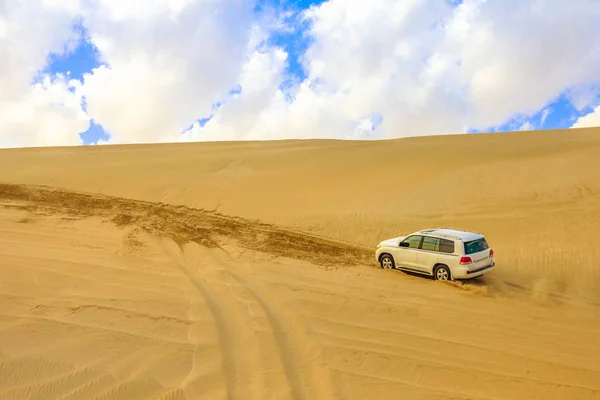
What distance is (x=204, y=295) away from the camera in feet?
35.8

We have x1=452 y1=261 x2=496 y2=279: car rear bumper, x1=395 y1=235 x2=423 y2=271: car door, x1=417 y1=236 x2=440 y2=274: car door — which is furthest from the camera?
x1=395 y1=235 x2=423 y2=271: car door

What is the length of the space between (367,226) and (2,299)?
495 inches

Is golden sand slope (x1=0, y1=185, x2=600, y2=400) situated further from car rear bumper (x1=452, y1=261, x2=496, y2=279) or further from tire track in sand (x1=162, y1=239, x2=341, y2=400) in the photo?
car rear bumper (x1=452, y1=261, x2=496, y2=279)

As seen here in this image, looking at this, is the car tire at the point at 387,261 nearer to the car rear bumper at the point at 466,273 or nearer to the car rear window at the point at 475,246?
the car rear bumper at the point at 466,273

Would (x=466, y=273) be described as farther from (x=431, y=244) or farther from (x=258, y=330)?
(x=258, y=330)

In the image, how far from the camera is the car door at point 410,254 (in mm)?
14219

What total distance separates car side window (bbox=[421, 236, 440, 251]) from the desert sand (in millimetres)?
934

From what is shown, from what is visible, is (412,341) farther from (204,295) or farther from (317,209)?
(317,209)

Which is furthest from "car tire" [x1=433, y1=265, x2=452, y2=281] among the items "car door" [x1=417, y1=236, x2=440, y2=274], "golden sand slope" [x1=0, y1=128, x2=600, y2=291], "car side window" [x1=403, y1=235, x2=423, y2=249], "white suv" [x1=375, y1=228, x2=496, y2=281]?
"golden sand slope" [x1=0, y1=128, x2=600, y2=291]

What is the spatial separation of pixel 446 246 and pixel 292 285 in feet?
14.2

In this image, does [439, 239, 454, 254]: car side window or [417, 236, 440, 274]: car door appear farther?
[417, 236, 440, 274]: car door

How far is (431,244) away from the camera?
13.9 metres

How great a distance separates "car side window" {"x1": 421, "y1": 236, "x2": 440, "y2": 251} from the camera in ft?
45.3

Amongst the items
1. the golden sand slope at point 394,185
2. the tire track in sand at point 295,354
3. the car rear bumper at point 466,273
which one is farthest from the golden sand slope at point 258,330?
the golden sand slope at point 394,185
